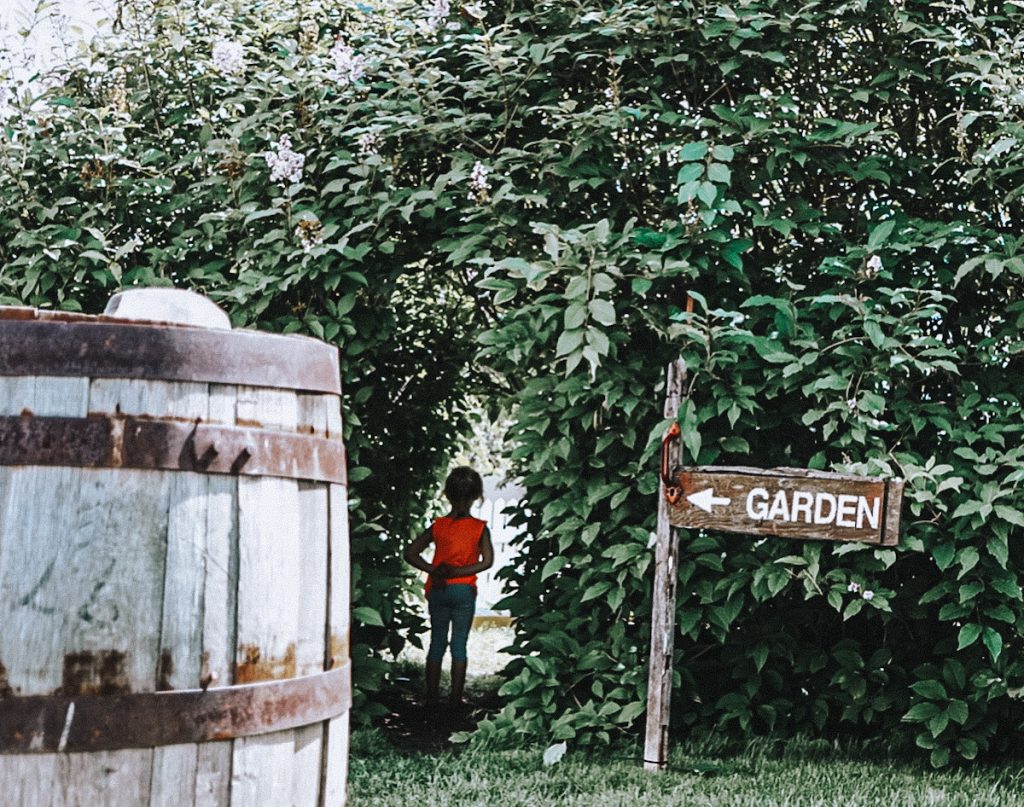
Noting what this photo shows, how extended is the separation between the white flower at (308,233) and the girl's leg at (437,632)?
221cm

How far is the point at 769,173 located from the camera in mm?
4832

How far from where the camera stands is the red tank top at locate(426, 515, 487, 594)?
20.9 feet

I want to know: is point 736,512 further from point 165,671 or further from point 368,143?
point 165,671

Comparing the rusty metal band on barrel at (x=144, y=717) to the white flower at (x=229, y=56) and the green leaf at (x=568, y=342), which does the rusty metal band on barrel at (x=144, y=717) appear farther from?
the white flower at (x=229, y=56)

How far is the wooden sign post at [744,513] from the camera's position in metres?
4.19

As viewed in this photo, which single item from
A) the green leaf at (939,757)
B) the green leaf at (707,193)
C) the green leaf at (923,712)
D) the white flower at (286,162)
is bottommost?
the green leaf at (939,757)

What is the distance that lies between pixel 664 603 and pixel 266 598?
8.94 ft

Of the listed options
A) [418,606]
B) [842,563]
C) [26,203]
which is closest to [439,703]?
[418,606]

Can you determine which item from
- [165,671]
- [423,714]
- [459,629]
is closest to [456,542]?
[459,629]

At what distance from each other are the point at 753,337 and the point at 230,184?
2.26 metres

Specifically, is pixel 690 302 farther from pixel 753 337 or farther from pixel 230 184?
pixel 230 184

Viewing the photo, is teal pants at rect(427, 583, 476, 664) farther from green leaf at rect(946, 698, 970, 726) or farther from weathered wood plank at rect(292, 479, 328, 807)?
weathered wood plank at rect(292, 479, 328, 807)

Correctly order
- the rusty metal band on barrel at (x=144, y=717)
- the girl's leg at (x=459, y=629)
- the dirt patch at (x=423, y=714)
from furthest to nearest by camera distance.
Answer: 1. the girl's leg at (x=459, y=629)
2. the dirt patch at (x=423, y=714)
3. the rusty metal band on barrel at (x=144, y=717)

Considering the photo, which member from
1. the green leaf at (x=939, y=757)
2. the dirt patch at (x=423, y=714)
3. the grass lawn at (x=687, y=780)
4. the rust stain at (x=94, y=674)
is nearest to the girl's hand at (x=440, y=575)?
the dirt patch at (x=423, y=714)
